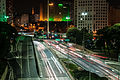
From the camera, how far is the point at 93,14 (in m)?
135

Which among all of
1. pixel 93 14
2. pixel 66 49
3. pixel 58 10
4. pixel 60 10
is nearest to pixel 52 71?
pixel 66 49

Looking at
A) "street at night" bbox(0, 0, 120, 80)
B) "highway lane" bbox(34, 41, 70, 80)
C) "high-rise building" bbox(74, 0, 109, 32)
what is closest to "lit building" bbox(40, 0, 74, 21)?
"street at night" bbox(0, 0, 120, 80)

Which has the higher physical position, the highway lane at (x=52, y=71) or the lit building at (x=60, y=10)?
the lit building at (x=60, y=10)

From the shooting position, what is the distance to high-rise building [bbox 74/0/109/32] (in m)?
134

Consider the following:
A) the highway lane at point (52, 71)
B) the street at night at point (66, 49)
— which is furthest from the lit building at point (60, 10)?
the highway lane at point (52, 71)

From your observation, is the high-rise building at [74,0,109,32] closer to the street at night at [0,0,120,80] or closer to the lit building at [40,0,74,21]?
the street at night at [0,0,120,80]

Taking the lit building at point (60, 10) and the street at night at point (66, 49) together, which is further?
the lit building at point (60, 10)

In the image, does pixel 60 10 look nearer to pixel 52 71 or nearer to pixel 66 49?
pixel 66 49

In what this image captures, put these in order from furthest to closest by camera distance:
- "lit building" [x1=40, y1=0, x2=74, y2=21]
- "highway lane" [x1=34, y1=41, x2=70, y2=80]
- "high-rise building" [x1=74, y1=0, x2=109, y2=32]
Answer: "lit building" [x1=40, y1=0, x2=74, y2=21], "high-rise building" [x1=74, y1=0, x2=109, y2=32], "highway lane" [x1=34, y1=41, x2=70, y2=80]

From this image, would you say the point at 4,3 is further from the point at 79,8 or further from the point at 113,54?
the point at 113,54

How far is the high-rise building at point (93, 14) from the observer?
5275 inches

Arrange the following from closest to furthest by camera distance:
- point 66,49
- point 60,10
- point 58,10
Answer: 1. point 66,49
2. point 58,10
3. point 60,10

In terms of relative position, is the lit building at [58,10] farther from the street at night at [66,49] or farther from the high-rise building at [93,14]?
the high-rise building at [93,14]

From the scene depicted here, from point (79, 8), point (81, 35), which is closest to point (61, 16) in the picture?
point (79, 8)
